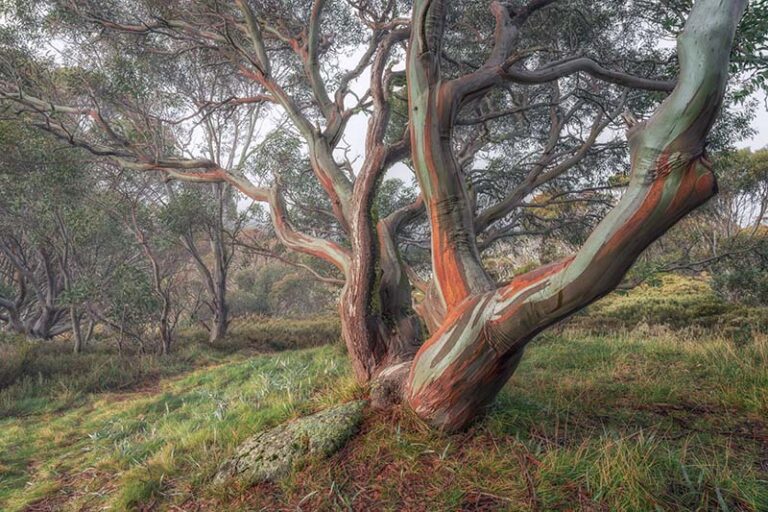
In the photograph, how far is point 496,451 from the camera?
255 centimetres

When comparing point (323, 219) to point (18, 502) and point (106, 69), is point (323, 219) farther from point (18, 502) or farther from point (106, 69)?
point (18, 502)

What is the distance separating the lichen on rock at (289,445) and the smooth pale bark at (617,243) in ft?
2.07

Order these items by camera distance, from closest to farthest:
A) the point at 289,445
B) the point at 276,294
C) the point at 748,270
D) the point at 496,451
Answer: the point at 496,451 → the point at 289,445 → the point at 748,270 → the point at 276,294

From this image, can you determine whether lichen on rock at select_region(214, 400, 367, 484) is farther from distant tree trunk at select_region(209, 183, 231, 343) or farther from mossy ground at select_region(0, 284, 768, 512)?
distant tree trunk at select_region(209, 183, 231, 343)

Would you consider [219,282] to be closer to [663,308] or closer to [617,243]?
[617,243]

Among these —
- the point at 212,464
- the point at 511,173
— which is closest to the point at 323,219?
the point at 511,173

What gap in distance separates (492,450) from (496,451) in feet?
0.08

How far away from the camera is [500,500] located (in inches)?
83.2

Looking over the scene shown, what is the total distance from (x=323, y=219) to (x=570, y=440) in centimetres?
876

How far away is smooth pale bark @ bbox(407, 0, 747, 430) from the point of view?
1841mm

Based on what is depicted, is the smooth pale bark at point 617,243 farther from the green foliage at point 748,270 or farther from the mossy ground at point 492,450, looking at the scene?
the green foliage at point 748,270

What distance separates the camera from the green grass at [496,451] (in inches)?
84.0

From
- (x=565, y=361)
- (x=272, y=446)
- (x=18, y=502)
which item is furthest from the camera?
(x=565, y=361)

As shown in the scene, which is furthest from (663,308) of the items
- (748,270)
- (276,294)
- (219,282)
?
(276,294)
